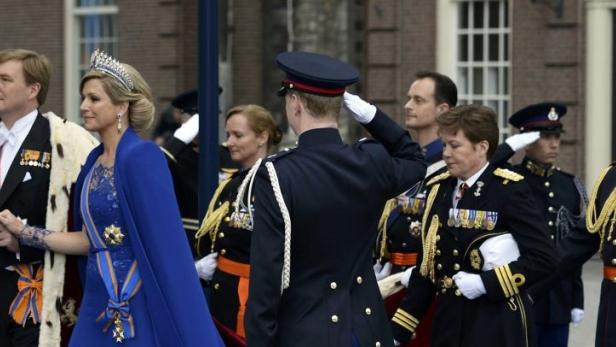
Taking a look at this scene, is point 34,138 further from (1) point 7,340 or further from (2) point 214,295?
(2) point 214,295

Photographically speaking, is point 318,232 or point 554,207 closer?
point 318,232

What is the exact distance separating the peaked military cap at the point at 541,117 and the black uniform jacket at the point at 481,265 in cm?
279

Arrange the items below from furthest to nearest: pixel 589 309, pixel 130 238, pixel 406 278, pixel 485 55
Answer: pixel 485 55
pixel 589 309
pixel 406 278
pixel 130 238

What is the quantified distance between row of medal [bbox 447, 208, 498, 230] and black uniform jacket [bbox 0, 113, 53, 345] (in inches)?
72.2

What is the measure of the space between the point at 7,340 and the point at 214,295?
48.2 inches

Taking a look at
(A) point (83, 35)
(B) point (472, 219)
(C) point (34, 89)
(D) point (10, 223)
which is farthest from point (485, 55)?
(D) point (10, 223)

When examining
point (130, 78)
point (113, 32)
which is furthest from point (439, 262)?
point (113, 32)

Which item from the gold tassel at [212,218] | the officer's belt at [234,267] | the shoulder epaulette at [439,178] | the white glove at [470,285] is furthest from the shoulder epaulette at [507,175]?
the gold tassel at [212,218]

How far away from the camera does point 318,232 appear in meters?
4.46

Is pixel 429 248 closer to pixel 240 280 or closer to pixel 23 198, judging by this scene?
pixel 240 280

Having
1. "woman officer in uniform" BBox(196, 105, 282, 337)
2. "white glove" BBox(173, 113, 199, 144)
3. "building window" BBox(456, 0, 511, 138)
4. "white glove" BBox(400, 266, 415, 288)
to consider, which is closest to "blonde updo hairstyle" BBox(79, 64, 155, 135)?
"woman officer in uniform" BBox(196, 105, 282, 337)

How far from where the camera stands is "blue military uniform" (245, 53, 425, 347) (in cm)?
441

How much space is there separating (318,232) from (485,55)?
12438 mm

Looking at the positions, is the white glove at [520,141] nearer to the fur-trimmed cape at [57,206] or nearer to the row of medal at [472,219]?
the row of medal at [472,219]
